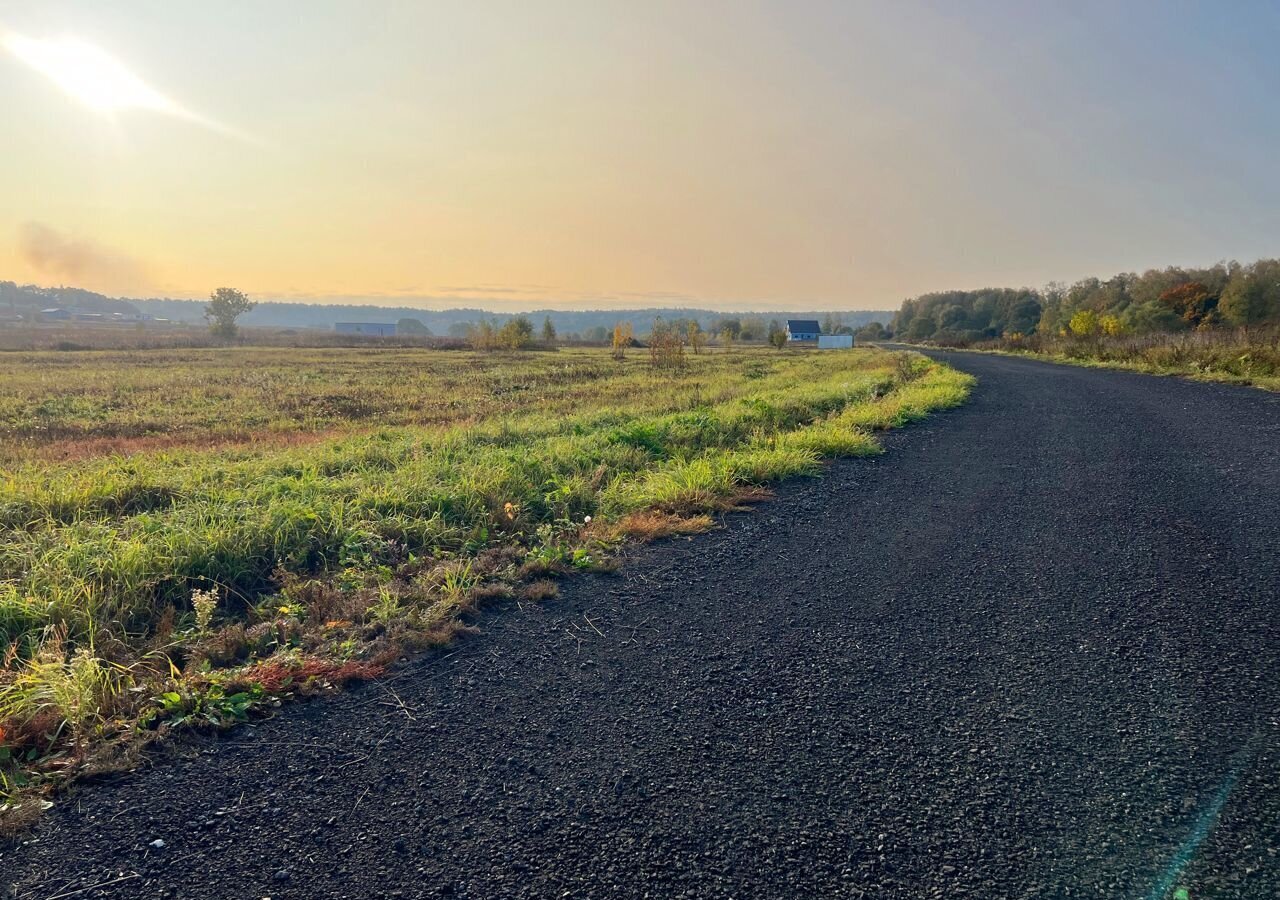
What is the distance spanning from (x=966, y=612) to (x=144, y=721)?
4.33 metres

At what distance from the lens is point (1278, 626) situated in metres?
3.66

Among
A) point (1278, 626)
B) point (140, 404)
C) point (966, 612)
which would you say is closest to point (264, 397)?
point (140, 404)

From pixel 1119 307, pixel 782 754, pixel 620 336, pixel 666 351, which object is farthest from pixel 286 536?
pixel 1119 307

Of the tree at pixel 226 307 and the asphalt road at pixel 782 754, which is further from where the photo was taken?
the tree at pixel 226 307

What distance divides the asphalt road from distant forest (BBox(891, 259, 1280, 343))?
32.8 metres

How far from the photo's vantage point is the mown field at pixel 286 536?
10.8ft

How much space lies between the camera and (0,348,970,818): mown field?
328cm

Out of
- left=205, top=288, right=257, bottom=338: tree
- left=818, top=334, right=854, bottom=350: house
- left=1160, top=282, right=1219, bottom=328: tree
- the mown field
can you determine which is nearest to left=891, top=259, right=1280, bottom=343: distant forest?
left=1160, top=282, right=1219, bottom=328: tree

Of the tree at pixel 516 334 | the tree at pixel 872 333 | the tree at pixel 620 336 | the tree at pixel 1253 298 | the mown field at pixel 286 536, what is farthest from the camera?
the tree at pixel 872 333

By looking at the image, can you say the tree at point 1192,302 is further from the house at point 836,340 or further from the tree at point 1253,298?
the house at point 836,340

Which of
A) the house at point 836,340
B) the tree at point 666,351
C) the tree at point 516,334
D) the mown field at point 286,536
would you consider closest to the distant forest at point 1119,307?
the house at point 836,340

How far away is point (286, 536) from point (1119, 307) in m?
79.8

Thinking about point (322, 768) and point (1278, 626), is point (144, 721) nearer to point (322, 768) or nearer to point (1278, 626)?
point (322, 768)

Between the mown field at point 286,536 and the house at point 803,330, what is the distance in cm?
12021
